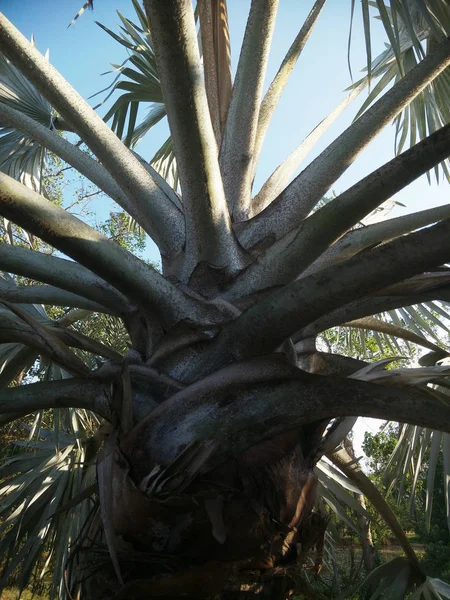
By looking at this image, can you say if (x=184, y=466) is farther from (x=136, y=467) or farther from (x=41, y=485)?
(x=41, y=485)

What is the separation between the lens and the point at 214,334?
5.23 feet

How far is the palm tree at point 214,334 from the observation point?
1.30 metres

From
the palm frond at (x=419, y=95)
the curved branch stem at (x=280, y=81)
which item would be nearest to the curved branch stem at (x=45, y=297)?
the curved branch stem at (x=280, y=81)

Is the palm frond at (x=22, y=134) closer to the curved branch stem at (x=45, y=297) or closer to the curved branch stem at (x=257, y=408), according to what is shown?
the curved branch stem at (x=45, y=297)

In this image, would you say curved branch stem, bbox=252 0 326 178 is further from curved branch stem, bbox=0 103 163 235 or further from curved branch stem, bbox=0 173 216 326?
curved branch stem, bbox=0 173 216 326

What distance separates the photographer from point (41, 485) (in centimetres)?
279

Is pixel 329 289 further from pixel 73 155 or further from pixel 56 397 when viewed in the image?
pixel 73 155

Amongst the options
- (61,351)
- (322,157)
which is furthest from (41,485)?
(322,157)

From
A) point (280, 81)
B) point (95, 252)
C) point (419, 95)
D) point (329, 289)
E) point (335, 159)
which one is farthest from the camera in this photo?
point (419, 95)

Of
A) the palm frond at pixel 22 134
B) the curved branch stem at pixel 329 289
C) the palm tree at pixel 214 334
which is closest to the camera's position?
the curved branch stem at pixel 329 289

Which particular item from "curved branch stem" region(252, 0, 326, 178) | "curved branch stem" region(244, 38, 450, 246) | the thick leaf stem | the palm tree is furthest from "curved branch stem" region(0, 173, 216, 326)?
"curved branch stem" region(252, 0, 326, 178)

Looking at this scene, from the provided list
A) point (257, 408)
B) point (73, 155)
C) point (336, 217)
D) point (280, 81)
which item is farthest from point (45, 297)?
point (280, 81)

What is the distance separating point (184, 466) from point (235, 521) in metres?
0.20

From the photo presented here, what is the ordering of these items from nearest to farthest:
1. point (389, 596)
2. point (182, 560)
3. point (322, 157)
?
1. point (182, 560)
2. point (322, 157)
3. point (389, 596)
